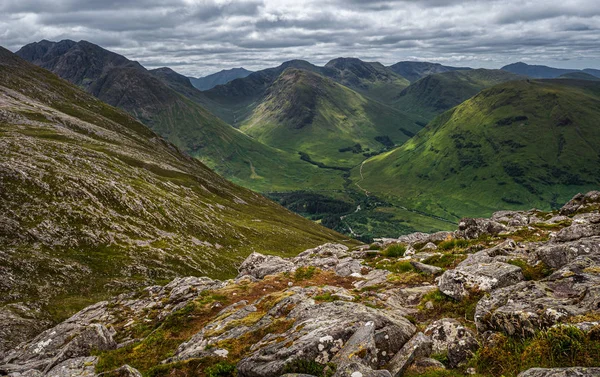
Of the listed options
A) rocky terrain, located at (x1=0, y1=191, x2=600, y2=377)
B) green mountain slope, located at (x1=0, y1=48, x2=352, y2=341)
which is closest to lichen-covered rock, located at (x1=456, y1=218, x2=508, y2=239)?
rocky terrain, located at (x1=0, y1=191, x2=600, y2=377)

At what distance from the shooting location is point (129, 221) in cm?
10719

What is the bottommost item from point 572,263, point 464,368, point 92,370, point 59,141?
point 92,370

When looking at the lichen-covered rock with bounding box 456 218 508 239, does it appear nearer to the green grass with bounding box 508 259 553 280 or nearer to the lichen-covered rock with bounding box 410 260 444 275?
the lichen-covered rock with bounding box 410 260 444 275

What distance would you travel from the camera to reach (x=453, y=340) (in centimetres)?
1773

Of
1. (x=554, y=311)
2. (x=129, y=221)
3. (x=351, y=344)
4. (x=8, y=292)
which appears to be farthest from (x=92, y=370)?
(x=129, y=221)

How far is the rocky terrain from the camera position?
52.3 ft

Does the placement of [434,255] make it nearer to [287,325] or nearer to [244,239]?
[287,325]

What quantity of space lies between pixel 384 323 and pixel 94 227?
97690mm

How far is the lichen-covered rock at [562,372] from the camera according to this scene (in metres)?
11.8

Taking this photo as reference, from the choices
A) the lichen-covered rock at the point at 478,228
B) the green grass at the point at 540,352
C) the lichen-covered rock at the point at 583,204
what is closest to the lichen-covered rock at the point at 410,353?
the green grass at the point at 540,352

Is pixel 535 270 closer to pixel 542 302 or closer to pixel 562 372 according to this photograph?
pixel 542 302

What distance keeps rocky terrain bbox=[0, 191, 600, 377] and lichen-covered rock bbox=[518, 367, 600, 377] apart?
0.04m

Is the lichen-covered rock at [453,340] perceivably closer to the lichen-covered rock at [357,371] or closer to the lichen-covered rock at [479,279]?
the lichen-covered rock at [357,371]

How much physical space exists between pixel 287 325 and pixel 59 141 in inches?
6511
